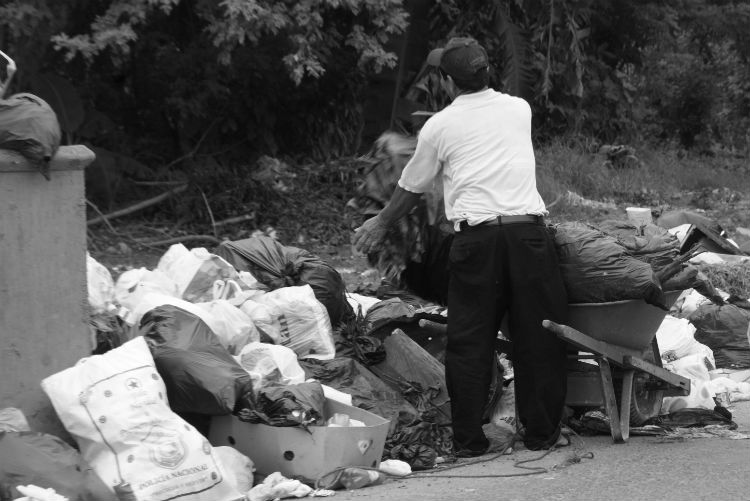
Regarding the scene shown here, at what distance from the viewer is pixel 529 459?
17.0 feet

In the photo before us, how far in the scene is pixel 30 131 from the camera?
181 inches

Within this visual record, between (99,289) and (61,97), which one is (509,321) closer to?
(99,289)

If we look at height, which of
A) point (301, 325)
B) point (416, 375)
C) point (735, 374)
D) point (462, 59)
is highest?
point (462, 59)

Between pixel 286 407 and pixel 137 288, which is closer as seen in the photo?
pixel 286 407

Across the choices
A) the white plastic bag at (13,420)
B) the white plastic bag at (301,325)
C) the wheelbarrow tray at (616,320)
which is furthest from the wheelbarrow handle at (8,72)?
the wheelbarrow tray at (616,320)

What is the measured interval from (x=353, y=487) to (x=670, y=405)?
2.32 metres

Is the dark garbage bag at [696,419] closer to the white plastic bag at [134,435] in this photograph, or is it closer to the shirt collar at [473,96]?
the shirt collar at [473,96]

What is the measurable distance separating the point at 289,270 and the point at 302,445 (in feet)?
5.57

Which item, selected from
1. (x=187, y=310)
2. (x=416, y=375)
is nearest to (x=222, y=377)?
(x=187, y=310)

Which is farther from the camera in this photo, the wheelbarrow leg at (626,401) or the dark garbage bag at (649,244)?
the dark garbage bag at (649,244)

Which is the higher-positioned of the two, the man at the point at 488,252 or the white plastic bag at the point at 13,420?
the man at the point at 488,252

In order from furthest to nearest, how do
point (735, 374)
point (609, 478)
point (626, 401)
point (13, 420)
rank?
1. point (735, 374)
2. point (626, 401)
3. point (609, 478)
4. point (13, 420)

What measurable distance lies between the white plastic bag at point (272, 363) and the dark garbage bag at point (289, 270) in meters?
0.75

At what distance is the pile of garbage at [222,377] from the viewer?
4.26 m
